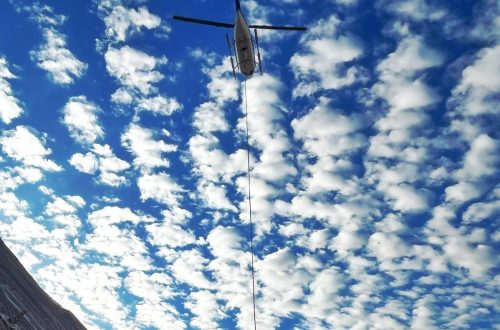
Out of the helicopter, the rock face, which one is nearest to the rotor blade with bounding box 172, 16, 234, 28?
the helicopter

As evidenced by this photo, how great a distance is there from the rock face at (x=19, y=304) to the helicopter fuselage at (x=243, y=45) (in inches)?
727

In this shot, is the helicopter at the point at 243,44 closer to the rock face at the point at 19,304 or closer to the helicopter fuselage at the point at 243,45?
the helicopter fuselage at the point at 243,45

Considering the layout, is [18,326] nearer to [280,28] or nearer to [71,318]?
[280,28]

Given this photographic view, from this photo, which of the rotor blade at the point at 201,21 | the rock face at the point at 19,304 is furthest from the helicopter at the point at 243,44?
the rock face at the point at 19,304

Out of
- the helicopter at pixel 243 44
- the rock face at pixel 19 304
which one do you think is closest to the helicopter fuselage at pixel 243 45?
the helicopter at pixel 243 44

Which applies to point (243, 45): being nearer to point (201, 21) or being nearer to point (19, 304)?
point (201, 21)

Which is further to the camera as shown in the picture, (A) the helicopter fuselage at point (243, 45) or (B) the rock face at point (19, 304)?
(B) the rock face at point (19, 304)

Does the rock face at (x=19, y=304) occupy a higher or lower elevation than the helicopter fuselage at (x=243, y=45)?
lower

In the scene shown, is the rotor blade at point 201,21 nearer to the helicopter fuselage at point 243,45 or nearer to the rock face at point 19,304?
the helicopter fuselage at point 243,45

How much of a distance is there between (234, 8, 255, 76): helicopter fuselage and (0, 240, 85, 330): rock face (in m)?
18.5

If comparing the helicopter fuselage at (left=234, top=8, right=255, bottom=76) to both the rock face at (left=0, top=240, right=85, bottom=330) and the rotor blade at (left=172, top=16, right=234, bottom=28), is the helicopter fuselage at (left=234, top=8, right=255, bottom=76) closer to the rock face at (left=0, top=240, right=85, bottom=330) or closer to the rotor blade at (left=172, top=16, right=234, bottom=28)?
the rotor blade at (left=172, top=16, right=234, bottom=28)

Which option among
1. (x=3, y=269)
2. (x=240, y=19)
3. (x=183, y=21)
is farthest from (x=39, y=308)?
(x=240, y=19)

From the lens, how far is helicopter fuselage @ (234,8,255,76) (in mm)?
19297

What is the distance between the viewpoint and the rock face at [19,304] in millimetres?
23014
